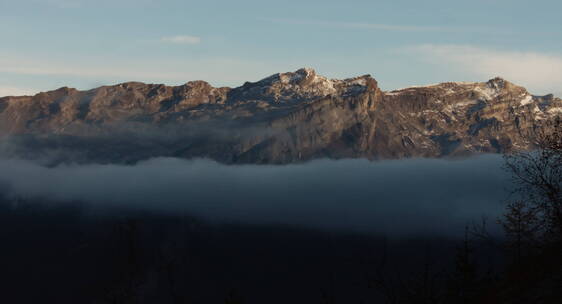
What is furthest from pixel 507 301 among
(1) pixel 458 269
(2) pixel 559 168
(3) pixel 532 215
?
(1) pixel 458 269

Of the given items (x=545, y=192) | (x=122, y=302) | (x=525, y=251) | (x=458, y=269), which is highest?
(x=545, y=192)

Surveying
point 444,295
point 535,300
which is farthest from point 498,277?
point 535,300

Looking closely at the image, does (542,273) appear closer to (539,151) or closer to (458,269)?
(539,151)

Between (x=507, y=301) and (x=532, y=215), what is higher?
(x=532, y=215)

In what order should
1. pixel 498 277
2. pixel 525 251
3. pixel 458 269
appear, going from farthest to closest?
pixel 458 269, pixel 498 277, pixel 525 251

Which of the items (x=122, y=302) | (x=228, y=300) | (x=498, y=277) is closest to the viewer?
(x=498, y=277)

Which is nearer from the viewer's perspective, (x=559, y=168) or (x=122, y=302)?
(x=559, y=168)

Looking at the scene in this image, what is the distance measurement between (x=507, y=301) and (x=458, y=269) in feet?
61.0

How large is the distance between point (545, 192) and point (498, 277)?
11.2m

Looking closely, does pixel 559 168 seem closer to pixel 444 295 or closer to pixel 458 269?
pixel 444 295

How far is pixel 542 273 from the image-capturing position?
4272 centimetres

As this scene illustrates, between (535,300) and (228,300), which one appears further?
(228,300)

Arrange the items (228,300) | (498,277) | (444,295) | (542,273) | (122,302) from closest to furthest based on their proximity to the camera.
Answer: (542,273) → (444,295) → (498,277) → (228,300) → (122,302)

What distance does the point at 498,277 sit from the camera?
53250 millimetres
